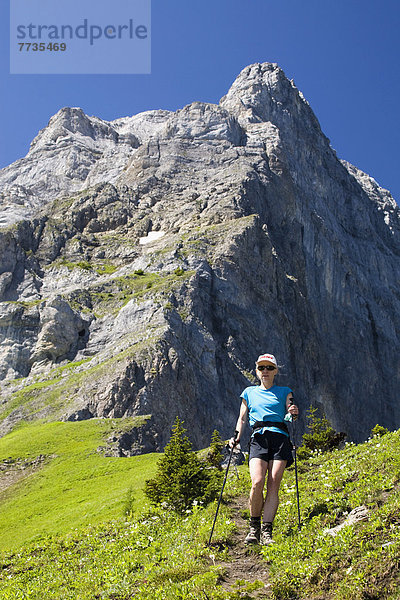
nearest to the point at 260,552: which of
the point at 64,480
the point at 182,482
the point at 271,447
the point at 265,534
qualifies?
the point at 265,534

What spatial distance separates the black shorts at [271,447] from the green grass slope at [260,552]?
1250 mm

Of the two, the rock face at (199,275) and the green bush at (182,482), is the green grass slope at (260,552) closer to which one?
the green bush at (182,482)

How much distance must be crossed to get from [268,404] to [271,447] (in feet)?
2.77

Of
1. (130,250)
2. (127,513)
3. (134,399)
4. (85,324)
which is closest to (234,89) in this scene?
(130,250)

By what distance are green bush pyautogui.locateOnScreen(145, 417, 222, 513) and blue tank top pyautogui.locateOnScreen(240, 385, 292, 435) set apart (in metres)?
4.70

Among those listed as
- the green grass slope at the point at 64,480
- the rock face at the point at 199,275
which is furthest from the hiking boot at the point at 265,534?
the rock face at the point at 199,275

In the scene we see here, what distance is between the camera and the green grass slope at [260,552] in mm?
7086

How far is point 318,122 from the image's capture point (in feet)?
552

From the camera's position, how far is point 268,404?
1050 cm

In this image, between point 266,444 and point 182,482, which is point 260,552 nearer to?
point 266,444

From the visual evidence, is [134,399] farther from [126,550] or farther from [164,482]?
[126,550]

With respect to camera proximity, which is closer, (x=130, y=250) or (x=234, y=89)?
(x=130, y=250)

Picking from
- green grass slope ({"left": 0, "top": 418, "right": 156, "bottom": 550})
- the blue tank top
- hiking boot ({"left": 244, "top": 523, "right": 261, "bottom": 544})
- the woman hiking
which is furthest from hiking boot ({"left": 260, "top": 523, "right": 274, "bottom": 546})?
green grass slope ({"left": 0, "top": 418, "right": 156, "bottom": 550})

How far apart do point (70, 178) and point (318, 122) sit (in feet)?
265
